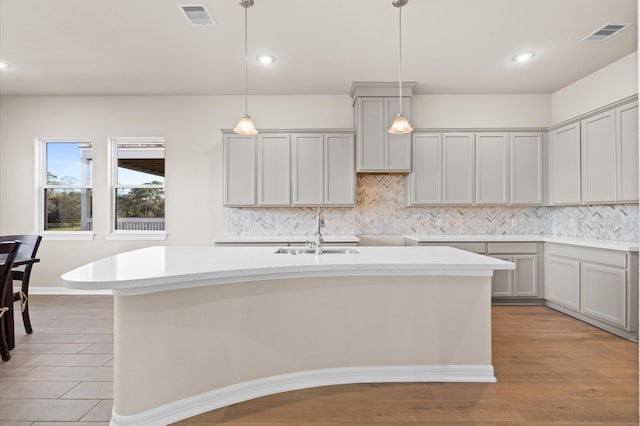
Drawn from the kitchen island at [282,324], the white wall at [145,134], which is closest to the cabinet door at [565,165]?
the white wall at [145,134]

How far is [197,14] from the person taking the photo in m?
3.21

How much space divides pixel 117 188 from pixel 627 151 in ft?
20.7

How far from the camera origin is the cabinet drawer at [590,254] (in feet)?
11.5

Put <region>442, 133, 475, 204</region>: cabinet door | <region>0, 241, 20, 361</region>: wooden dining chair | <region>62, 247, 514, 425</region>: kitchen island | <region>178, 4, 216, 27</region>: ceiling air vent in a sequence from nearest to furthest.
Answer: <region>62, 247, 514, 425</region>: kitchen island < <region>0, 241, 20, 361</region>: wooden dining chair < <region>178, 4, 216, 27</region>: ceiling air vent < <region>442, 133, 475, 204</region>: cabinet door

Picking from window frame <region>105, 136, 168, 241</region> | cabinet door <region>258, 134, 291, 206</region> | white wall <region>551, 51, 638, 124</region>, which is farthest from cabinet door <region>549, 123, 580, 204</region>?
window frame <region>105, 136, 168, 241</region>

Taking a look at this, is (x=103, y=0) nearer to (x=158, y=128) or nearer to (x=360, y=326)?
(x=158, y=128)

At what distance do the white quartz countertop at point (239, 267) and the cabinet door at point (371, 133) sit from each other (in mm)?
2104

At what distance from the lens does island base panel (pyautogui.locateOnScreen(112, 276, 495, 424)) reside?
2.02 m

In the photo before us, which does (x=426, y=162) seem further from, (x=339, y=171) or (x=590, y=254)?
(x=590, y=254)

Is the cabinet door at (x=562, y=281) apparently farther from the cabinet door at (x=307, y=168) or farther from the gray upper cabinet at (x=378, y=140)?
the cabinet door at (x=307, y=168)

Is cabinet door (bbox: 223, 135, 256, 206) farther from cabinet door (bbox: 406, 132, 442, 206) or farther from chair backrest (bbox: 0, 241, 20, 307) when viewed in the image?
chair backrest (bbox: 0, 241, 20, 307)

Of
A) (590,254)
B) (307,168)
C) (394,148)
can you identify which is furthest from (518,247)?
(307,168)

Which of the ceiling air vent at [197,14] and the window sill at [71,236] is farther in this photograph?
the window sill at [71,236]

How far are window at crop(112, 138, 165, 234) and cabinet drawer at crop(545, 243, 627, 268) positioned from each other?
17.1ft
